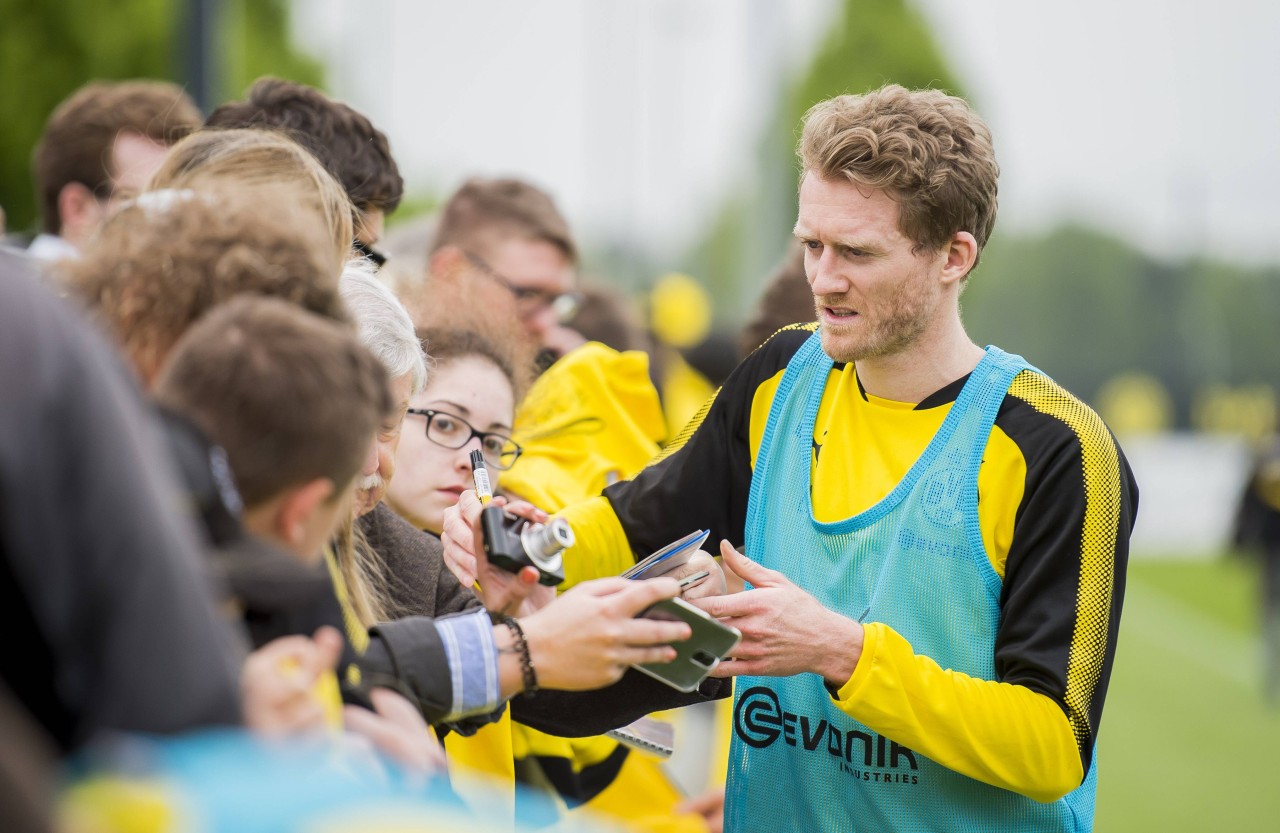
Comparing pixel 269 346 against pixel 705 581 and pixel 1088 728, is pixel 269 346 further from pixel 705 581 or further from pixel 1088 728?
pixel 1088 728

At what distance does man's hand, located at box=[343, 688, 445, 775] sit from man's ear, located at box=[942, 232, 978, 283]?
167cm

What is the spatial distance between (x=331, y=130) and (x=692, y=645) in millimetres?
1939

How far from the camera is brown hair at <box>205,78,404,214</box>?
349cm

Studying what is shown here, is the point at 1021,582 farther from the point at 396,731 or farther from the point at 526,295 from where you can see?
the point at 526,295

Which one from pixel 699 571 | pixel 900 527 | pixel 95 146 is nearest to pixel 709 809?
pixel 900 527

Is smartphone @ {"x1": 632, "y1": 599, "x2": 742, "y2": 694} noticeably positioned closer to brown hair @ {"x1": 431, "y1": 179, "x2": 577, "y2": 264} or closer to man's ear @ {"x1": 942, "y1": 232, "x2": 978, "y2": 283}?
man's ear @ {"x1": 942, "y1": 232, "x2": 978, "y2": 283}

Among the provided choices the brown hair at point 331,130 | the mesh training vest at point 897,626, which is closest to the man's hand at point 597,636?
the mesh training vest at point 897,626

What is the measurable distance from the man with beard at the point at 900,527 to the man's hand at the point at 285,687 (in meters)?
0.86

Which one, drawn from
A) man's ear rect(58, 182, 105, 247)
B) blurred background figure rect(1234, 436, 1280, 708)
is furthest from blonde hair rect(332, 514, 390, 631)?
blurred background figure rect(1234, 436, 1280, 708)

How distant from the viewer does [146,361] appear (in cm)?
183

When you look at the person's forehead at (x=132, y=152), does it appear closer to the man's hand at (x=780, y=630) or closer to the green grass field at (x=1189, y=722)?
the man's hand at (x=780, y=630)

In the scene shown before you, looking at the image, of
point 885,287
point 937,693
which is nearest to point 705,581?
point 937,693

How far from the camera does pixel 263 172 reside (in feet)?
8.50

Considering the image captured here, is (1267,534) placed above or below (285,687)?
below
